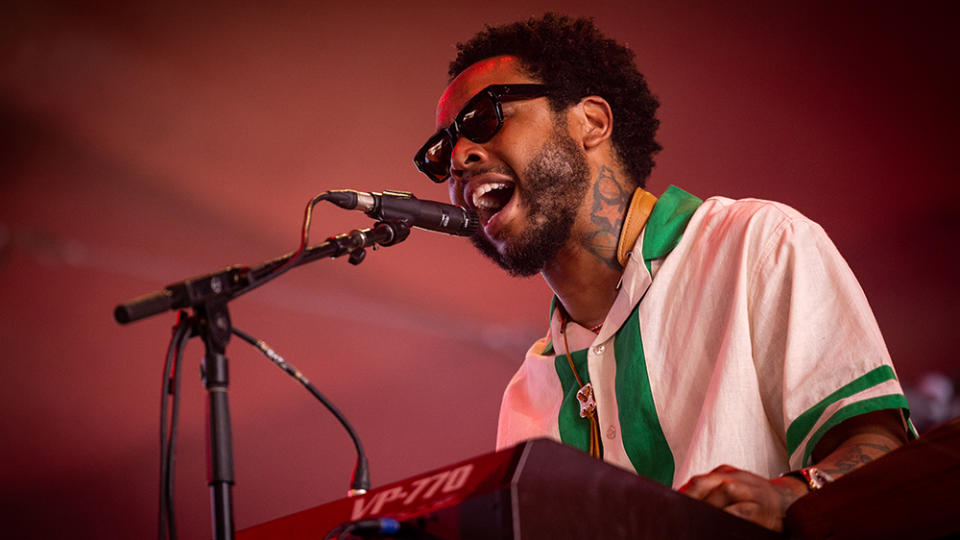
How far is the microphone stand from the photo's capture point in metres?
1.17

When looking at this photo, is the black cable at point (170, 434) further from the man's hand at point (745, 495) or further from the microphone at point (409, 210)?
the man's hand at point (745, 495)

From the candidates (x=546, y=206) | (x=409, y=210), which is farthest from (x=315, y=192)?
(x=409, y=210)

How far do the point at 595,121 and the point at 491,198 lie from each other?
Answer: 1.44 ft

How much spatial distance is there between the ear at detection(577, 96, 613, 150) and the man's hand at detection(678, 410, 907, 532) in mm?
1295

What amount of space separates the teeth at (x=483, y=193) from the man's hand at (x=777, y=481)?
3.92ft

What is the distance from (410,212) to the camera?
171 centimetres

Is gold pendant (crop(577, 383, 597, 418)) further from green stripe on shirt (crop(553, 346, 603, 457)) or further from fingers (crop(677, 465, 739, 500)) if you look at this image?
fingers (crop(677, 465, 739, 500))

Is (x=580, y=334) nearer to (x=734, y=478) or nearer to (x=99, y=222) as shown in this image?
(x=734, y=478)

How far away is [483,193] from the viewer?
2.40m

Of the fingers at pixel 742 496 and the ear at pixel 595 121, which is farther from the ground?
the ear at pixel 595 121

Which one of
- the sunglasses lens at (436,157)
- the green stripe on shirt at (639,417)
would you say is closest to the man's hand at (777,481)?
the green stripe on shirt at (639,417)

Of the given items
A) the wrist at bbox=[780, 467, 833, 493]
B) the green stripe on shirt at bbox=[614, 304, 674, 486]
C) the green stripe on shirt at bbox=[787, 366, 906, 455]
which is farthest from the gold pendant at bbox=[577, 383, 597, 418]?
the wrist at bbox=[780, 467, 833, 493]

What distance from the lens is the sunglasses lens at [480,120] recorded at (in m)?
2.41

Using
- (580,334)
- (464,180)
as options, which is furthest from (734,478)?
(464,180)
